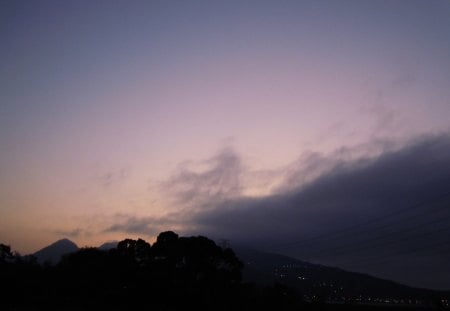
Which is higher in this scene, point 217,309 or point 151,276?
point 151,276

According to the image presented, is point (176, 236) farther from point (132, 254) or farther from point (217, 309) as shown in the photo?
point (217, 309)

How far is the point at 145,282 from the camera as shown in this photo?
58719 mm

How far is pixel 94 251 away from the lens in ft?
240

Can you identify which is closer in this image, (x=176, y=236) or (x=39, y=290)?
(x=39, y=290)

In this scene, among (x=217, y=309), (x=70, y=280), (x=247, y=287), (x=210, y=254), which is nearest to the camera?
(x=217, y=309)

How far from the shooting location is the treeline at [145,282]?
169 feet

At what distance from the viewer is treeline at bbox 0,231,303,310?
5150 centimetres

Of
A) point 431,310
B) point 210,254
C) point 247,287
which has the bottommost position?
→ point 431,310

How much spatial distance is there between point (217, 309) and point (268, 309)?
6.97 metres

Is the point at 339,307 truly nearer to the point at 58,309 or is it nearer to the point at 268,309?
the point at 268,309

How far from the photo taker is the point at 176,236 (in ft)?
248

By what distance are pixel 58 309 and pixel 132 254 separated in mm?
30271

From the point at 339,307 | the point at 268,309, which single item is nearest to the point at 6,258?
the point at 268,309

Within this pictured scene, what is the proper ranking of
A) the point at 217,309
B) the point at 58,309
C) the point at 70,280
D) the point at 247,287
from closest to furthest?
the point at 58,309
the point at 217,309
the point at 70,280
the point at 247,287
